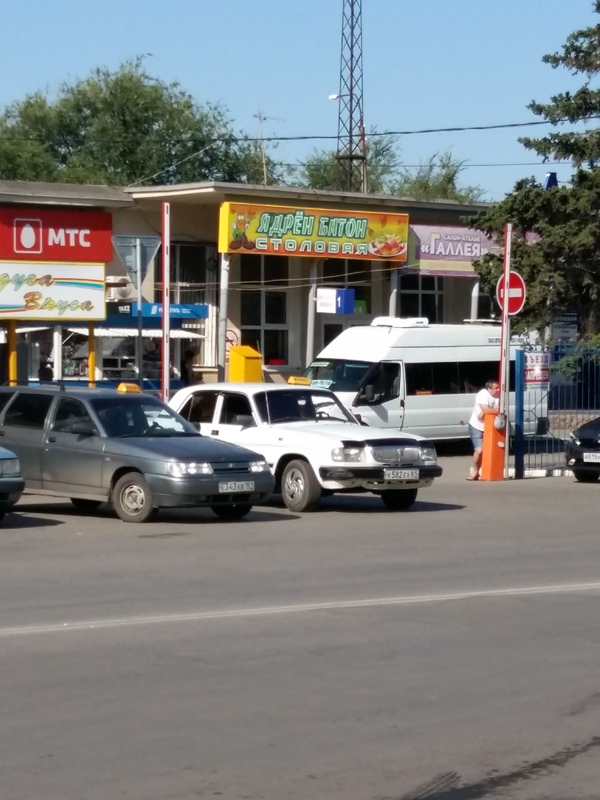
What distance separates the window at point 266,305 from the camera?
39.4 metres

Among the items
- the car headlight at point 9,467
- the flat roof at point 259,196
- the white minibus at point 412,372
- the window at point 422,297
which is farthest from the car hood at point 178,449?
the window at point 422,297

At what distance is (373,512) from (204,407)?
289 cm

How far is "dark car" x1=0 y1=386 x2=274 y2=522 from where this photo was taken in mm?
15914

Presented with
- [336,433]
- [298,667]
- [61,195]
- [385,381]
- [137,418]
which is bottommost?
[298,667]

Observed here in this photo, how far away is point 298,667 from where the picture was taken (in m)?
8.17

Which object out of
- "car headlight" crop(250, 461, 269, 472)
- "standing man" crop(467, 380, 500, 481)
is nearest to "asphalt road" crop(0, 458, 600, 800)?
"car headlight" crop(250, 461, 269, 472)

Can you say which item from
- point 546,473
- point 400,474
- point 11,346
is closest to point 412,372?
point 546,473

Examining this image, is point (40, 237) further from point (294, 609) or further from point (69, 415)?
point (294, 609)

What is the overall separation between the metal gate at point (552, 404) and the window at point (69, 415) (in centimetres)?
913

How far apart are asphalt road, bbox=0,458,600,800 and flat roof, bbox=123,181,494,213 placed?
70.5 ft

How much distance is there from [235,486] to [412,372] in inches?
497

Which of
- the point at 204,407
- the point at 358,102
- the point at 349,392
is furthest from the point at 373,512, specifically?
the point at 358,102

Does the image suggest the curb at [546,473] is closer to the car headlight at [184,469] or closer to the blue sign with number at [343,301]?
the car headlight at [184,469]

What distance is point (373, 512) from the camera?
1828 centimetres
